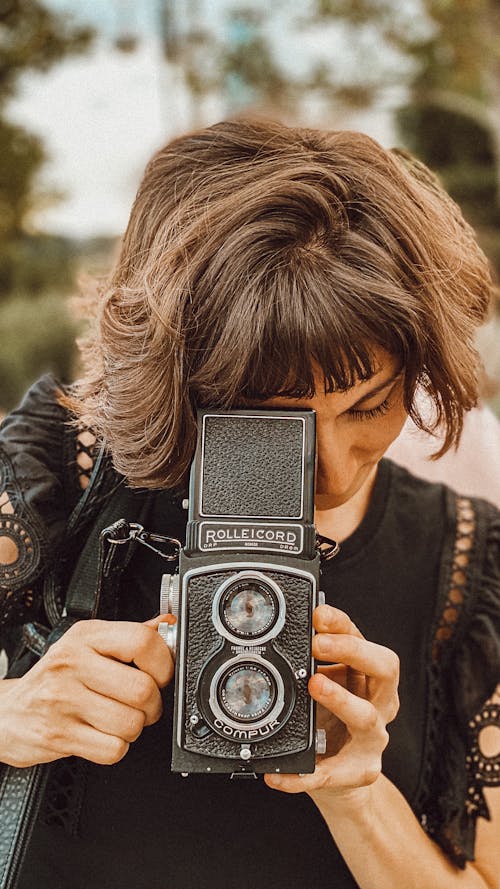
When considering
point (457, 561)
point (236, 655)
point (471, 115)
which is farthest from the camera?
point (471, 115)

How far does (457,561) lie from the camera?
3.93ft

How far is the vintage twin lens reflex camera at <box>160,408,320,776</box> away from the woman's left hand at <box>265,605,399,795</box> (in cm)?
2

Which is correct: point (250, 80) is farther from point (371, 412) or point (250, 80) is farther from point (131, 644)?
point (131, 644)

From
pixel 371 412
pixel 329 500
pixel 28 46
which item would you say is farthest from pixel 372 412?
pixel 28 46

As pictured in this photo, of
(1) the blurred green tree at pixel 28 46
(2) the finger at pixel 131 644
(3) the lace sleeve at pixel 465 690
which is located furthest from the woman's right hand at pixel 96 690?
(1) the blurred green tree at pixel 28 46

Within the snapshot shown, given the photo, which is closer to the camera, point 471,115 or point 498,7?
point 498,7

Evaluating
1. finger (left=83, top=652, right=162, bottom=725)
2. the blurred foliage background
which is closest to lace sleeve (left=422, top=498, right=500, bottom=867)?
finger (left=83, top=652, right=162, bottom=725)

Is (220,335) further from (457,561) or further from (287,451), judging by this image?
(457,561)

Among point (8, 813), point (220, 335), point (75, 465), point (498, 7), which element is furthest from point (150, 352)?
point (498, 7)

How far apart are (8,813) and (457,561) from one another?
0.60 meters

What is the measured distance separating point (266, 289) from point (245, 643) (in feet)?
1.07

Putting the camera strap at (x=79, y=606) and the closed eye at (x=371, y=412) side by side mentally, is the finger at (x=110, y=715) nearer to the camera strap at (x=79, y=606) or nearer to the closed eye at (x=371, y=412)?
the camera strap at (x=79, y=606)

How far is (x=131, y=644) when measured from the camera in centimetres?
89

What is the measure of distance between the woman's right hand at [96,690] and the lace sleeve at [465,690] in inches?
15.8
